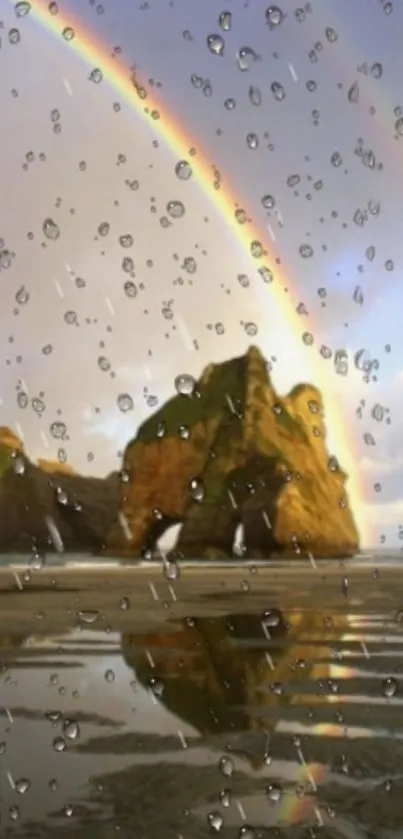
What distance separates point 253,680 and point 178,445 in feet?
35.4

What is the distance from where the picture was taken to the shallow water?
176 cm

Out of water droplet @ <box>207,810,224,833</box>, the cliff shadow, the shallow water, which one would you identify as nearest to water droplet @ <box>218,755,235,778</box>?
the shallow water

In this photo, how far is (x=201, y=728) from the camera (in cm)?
256

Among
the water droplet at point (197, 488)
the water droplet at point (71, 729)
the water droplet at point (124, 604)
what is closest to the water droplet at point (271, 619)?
the water droplet at point (124, 604)

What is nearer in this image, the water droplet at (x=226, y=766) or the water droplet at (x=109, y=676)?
the water droplet at (x=226, y=766)

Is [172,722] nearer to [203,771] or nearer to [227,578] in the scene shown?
[203,771]

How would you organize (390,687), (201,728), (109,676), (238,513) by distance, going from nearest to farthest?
1. (201,728)
2. (390,687)
3. (109,676)
4. (238,513)

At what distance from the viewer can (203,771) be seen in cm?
207

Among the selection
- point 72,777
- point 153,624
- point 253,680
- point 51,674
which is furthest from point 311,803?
point 153,624

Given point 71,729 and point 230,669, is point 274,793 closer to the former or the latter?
point 71,729

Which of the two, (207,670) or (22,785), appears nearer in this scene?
(22,785)

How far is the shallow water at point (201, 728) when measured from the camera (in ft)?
5.77

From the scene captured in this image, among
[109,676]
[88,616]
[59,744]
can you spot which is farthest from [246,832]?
[88,616]

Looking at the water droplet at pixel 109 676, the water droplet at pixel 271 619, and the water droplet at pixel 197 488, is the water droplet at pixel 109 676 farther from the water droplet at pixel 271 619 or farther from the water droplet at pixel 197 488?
the water droplet at pixel 197 488
